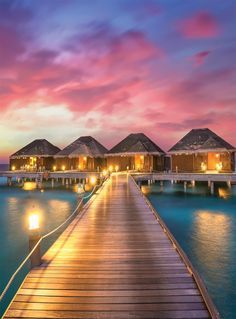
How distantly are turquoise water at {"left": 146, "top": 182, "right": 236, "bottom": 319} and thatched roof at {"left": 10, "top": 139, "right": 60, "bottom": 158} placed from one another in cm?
3102

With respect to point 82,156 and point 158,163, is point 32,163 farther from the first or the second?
point 158,163

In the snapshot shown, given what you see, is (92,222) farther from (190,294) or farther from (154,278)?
(190,294)

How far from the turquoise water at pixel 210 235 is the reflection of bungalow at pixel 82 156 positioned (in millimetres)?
21558

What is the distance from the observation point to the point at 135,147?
45.9m

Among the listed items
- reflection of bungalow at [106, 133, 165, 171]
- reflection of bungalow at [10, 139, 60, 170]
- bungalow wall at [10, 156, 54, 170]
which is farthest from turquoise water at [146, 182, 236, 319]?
bungalow wall at [10, 156, 54, 170]

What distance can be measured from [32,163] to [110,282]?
177 feet

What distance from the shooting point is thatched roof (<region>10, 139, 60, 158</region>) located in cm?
5414

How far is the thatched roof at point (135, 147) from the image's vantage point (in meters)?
45.1

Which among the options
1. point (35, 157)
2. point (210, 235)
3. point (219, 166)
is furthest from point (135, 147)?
point (210, 235)

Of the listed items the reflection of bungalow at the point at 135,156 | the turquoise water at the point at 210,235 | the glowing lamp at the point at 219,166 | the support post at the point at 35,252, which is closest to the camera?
the support post at the point at 35,252

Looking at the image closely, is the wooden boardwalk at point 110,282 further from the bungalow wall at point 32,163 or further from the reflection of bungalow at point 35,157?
the bungalow wall at point 32,163

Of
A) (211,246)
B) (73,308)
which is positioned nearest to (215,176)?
(211,246)

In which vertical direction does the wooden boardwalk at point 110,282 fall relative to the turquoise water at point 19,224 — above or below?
above

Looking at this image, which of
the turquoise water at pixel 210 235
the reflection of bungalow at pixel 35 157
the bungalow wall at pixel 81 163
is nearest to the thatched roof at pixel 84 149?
the bungalow wall at pixel 81 163
